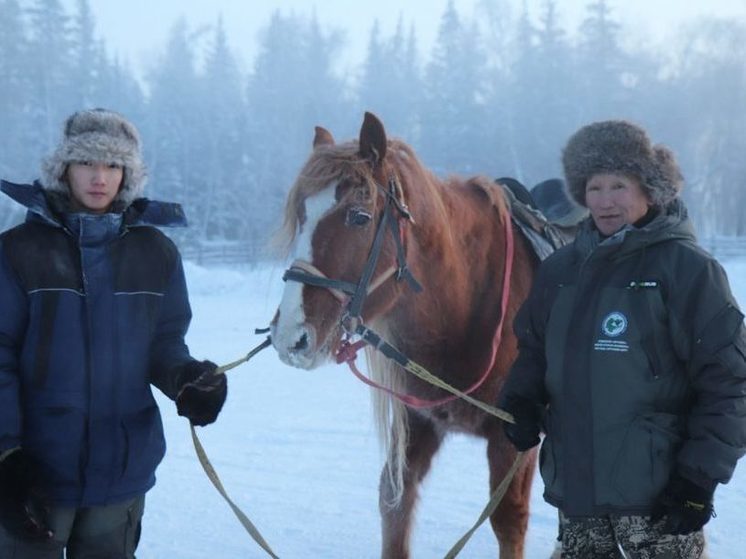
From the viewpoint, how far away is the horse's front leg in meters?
3.61

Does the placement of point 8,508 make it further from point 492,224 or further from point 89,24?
point 89,24

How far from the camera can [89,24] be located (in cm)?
3731

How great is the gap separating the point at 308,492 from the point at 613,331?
323 cm

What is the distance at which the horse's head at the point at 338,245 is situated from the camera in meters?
2.58

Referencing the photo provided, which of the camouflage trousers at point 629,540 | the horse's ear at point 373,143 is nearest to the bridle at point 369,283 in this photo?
the horse's ear at point 373,143

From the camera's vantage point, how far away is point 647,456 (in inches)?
81.3

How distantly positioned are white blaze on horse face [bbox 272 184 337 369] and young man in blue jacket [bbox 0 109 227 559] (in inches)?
9.9

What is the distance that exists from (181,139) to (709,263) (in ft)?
117

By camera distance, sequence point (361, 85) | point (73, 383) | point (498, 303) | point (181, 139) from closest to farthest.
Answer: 1. point (73, 383)
2. point (498, 303)
3. point (181, 139)
4. point (361, 85)

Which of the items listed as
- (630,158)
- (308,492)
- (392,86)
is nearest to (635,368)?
(630,158)

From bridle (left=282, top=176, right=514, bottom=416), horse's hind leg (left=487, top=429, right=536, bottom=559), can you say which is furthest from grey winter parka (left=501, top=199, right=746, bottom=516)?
horse's hind leg (left=487, top=429, right=536, bottom=559)

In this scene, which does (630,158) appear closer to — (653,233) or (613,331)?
(653,233)

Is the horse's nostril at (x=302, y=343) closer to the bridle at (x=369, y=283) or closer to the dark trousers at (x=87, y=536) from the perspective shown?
the bridle at (x=369, y=283)

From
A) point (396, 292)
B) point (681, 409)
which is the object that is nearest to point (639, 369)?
point (681, 409)
